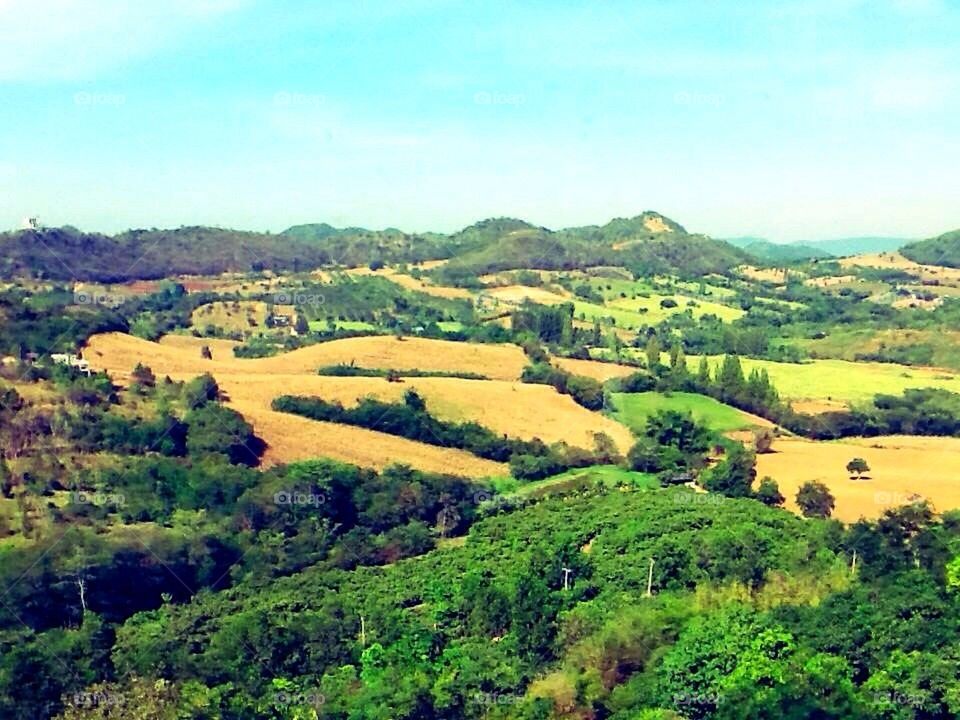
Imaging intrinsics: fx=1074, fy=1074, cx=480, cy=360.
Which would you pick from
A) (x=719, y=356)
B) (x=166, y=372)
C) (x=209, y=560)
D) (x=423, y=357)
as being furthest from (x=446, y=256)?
(x=209, y=560)

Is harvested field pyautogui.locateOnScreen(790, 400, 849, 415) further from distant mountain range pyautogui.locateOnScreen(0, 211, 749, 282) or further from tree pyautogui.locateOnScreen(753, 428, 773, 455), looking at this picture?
Answer: distant mountain range pyautogui.locateOnScreen(0, 211, 749, 282)

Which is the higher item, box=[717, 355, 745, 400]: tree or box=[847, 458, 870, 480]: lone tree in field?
box=[717, 355, 745, 400]: tree

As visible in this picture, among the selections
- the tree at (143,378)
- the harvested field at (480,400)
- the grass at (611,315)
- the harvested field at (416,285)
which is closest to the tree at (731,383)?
the harvested field at (480,400)

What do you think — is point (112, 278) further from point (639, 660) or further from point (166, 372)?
point (639, 660)

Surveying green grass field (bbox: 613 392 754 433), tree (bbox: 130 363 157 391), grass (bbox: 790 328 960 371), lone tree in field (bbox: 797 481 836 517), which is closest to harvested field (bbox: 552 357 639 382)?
green grass field (bbox: 613 392 754 433)

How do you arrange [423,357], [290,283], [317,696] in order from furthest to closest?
1. [290,283]
2. [423,357]
3. [317,696]

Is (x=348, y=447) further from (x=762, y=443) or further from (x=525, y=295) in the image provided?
(x=525, y=295)
